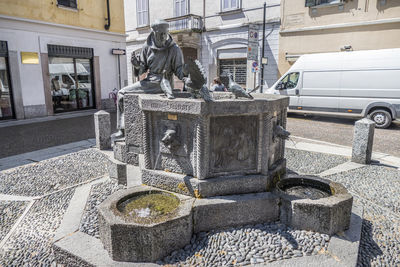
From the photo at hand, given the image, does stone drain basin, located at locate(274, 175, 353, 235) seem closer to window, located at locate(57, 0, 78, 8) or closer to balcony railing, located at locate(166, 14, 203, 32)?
window, located at locate(57, 0, 78, 8)

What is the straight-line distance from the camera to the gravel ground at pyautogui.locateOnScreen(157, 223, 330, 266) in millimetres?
2885

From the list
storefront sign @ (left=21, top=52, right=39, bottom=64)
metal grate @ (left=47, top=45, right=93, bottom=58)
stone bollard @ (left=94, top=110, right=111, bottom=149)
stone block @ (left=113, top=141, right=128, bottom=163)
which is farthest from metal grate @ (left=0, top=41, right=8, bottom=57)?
stone block @ (left=113, top=141, right=128, bottom=163)

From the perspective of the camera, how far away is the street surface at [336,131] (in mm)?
8153

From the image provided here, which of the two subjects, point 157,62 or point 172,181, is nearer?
point 172,181

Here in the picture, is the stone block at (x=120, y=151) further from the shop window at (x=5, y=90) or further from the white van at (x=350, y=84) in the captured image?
the white van at (x=350, y=84)

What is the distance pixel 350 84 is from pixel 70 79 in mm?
11663

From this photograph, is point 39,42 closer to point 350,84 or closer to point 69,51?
point 69,51

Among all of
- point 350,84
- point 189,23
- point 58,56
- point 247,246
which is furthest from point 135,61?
point 189,23

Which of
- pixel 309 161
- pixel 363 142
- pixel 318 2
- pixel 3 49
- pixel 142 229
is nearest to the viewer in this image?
pixel 142 229

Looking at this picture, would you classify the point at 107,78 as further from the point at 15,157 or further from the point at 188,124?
the point at 188,124

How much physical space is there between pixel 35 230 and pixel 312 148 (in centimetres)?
610

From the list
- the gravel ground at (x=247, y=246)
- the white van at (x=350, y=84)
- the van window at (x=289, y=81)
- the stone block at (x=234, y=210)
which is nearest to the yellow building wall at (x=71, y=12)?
the van window at (x=289, y=81)

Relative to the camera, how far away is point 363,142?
6086mm

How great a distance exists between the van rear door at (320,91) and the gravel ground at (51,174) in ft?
27.8
